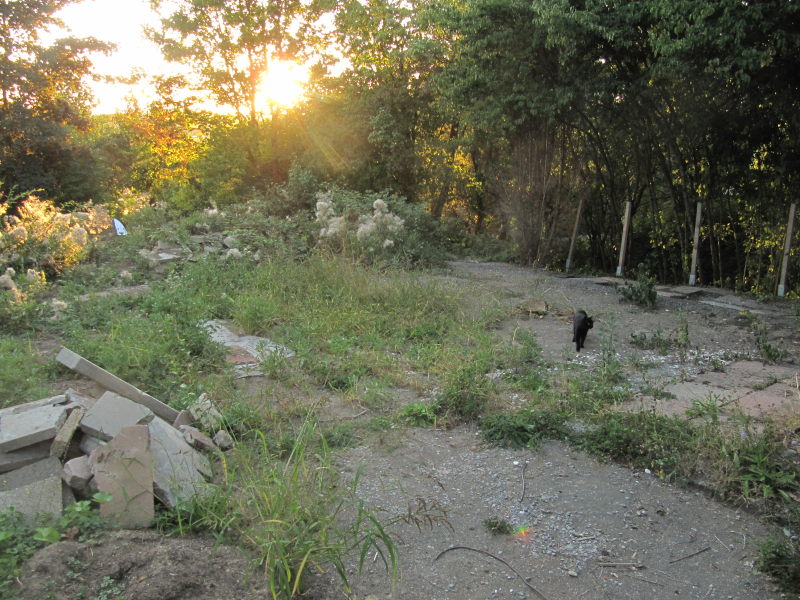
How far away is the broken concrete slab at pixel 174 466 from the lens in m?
2.35

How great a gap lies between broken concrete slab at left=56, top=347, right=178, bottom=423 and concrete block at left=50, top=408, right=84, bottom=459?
0.48 meters

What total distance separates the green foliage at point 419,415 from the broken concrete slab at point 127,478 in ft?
5.08

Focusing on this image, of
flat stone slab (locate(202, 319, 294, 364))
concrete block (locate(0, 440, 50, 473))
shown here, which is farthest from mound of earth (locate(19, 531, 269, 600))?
flat stone slab (locate(202, 319, 294, 364))

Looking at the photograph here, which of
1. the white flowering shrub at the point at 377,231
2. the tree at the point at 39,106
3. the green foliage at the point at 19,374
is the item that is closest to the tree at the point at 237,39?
the tree at the point at 39,106

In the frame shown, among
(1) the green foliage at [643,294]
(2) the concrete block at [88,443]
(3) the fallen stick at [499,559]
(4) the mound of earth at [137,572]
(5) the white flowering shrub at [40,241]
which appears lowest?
(3) the fallen stick at [499,559]

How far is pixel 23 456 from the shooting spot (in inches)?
101

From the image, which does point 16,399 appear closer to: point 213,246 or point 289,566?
point 289,566

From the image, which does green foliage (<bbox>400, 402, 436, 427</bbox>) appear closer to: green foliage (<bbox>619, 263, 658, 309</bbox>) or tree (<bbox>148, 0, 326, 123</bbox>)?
green foliage (<bbox>619, 263, 658, 309</bbox>)

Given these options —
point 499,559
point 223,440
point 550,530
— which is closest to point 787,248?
point 550,530

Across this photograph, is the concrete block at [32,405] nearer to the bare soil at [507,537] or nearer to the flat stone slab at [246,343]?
the bare soil at [507,537]

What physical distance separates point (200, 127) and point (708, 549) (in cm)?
1838

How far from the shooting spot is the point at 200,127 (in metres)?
17.9

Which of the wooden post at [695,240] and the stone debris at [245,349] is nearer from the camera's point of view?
the stone debris at [245,349]

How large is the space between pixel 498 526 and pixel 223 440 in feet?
4.75
